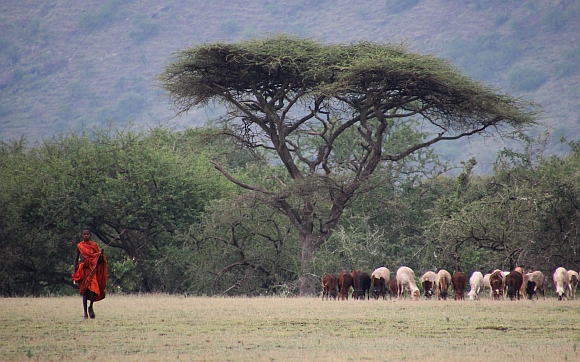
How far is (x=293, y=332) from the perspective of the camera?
1423cm

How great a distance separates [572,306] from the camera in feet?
61.7

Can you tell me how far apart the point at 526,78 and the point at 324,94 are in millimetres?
117565

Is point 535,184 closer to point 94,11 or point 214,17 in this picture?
point 214,17

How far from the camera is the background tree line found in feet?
89.6

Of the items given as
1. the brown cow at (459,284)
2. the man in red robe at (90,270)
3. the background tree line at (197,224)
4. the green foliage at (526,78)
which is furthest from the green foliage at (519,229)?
the green foliage at (526,78)

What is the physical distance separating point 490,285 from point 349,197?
697 cm

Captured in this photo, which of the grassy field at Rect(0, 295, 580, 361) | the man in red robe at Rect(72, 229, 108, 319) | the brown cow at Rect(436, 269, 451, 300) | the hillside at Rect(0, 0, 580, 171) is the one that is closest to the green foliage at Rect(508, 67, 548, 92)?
the hillside at Rect(0, 0, 580, 171)

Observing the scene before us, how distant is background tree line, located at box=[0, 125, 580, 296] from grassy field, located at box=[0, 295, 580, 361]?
7225mm

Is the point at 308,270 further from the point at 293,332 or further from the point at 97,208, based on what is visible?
the point at 293,332

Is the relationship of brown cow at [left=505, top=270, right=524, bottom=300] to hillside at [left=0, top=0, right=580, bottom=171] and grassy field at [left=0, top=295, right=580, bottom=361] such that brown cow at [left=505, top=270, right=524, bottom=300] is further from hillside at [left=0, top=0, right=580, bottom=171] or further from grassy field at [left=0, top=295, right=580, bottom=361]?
hillside at [left=0, top=0, right=580, bottom=171]

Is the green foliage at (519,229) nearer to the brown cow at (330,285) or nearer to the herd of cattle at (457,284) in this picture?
the herd of cattle at (457,284)

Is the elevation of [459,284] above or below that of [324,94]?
below

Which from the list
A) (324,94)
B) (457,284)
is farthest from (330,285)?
(324,94)

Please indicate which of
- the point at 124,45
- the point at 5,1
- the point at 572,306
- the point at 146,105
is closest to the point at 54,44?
the point at 124,45
